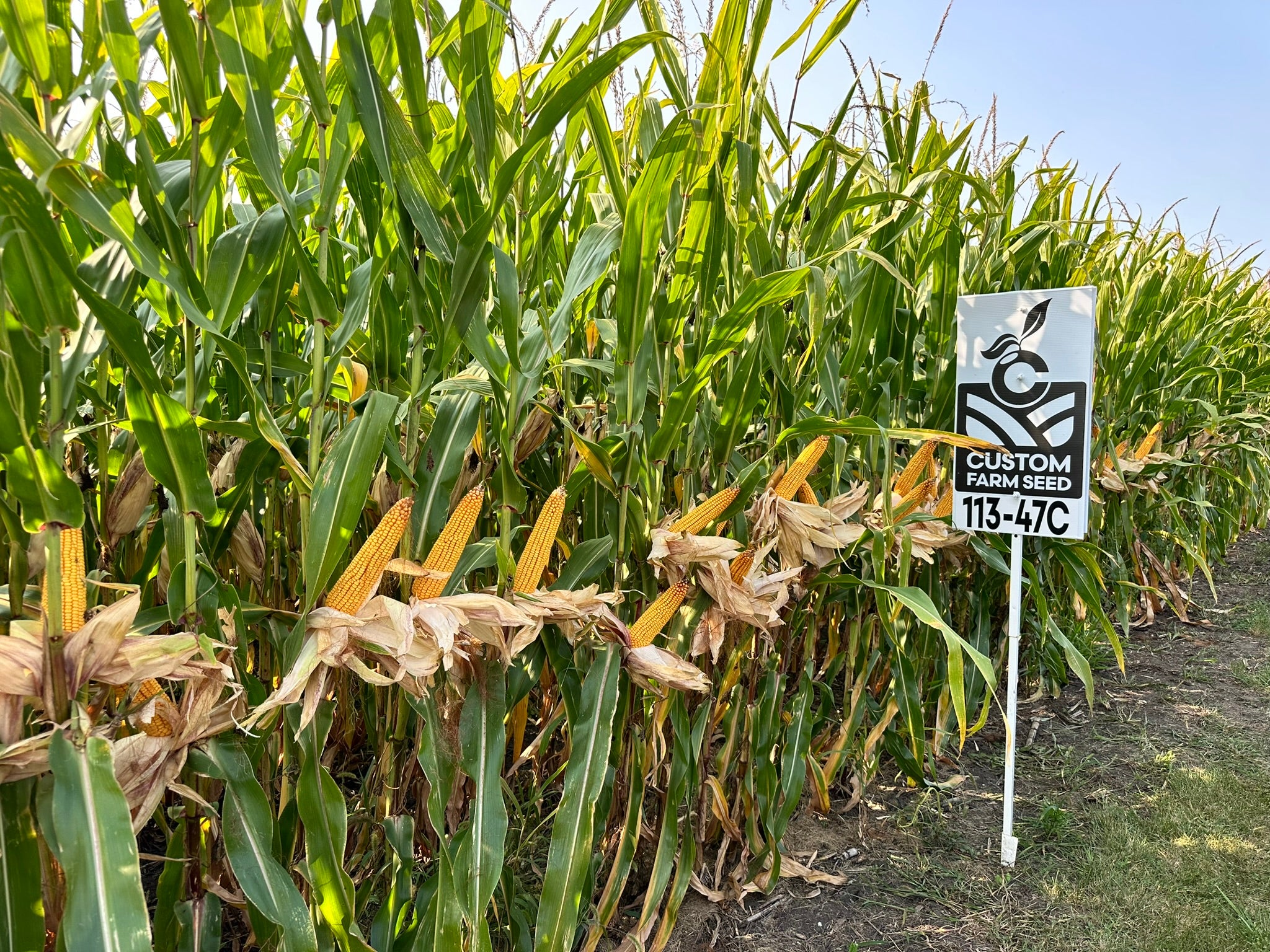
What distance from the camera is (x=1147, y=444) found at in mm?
3160

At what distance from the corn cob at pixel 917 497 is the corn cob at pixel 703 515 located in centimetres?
64

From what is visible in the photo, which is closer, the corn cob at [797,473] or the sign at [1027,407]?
the corn cob at [797,473]

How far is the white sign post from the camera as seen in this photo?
5.79 ft

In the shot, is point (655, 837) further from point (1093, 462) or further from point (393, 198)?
point (1093, 462)

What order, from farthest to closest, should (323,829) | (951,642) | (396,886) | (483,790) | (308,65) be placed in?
(951,642) → (396,886) → (483,790) → (323,829) → (308,65)

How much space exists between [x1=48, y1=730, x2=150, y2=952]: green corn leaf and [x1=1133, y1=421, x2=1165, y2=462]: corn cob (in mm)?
3392

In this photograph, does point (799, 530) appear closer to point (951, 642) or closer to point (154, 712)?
point (951, 642)

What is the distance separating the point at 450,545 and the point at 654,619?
1.15ft

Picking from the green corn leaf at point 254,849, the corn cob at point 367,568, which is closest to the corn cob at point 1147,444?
the corn cob at point 367,568

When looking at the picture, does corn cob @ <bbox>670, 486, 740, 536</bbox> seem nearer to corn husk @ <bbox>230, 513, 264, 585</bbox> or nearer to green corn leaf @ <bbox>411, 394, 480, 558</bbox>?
green corn leaf @ <bbox>411, 394, 480, 558</bbox>

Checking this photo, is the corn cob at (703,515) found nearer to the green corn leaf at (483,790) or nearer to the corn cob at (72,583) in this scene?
the green corn leaf at (483,790)

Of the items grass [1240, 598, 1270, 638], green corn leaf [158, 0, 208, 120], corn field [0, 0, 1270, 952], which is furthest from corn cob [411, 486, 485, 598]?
grass [1240, 598, 1270, 638]

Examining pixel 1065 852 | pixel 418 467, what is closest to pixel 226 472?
pixel 418 467

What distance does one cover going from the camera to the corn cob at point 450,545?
2.90 feet
